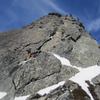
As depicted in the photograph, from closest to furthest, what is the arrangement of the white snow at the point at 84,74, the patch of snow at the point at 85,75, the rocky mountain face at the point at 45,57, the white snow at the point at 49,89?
1. the rocky mountain face at the point at 45,57
2. the white snow at the point at 49,89
3. the white snow at the point at 84,74
4. the patch of snow at the point at 85,75

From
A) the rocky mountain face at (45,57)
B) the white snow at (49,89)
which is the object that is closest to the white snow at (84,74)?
the rocky mountain face at (45,57)

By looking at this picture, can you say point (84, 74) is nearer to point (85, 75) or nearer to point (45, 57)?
point (85, 75)

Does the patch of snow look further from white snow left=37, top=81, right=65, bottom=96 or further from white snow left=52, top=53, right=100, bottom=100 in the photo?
white snow left=37, top=81, right=65, bottom=96

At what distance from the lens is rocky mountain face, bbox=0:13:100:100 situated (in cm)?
6069

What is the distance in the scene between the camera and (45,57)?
237ft

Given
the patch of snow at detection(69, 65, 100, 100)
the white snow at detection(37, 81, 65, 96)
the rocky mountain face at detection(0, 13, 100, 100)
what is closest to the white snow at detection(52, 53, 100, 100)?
the patch of snow at detection(69, 65, 100, 100)

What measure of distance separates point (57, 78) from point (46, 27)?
27185 mm

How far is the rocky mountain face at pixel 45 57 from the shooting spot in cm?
6069

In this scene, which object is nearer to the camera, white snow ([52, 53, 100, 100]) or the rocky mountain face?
the rocky mountain face

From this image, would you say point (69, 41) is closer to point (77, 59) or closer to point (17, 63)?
point (77, 59)

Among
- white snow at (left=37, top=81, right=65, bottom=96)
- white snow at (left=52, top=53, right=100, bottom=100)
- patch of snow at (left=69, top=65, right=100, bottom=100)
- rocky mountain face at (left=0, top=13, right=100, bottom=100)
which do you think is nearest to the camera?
rocky mountain face at (left=0, top=13, right=100, bottom=100)

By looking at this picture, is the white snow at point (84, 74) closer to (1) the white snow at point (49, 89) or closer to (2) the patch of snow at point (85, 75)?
(2) the patch of snow at point (85, 75)

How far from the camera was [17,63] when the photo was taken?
248ft

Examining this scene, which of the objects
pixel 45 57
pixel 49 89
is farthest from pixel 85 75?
pixel 45 57
